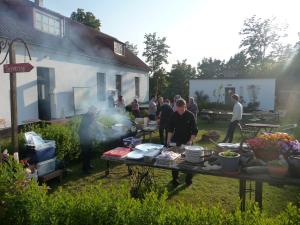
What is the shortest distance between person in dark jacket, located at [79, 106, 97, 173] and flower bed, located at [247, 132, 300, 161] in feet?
15.3

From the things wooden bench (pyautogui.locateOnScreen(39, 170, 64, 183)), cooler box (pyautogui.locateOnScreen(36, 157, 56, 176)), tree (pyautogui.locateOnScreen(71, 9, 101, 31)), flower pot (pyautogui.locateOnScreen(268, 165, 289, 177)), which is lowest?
wooden bench (pyautogui.locateOnScreen(39, 170, 64, 183))

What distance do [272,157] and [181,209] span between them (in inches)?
73.4

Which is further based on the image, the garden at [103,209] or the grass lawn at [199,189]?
the grass lawn at [199,189]

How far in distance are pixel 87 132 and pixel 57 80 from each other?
8010 millimetres

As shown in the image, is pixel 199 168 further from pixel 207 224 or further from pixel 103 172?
pixel 103 172

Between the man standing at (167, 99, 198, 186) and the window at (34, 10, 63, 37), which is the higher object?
the window at (34, 10, 63, 37)

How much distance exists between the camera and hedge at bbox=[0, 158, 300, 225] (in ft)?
7.55

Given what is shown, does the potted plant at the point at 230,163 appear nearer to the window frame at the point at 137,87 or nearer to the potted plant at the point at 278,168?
the potted plant at the point at 278,168

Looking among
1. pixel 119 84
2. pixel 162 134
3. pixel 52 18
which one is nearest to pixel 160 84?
pixel 119 84

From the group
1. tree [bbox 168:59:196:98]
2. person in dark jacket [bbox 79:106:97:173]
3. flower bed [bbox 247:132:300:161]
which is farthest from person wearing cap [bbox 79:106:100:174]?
tree [bbox 168:59:196:98]

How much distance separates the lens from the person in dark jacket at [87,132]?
24.4 ft

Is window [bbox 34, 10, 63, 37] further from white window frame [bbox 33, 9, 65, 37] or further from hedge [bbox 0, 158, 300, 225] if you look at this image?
hedge [bbox 0, 158, 300, 225]

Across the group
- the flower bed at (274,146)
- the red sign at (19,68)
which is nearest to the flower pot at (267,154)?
the flower bed at (274,146)

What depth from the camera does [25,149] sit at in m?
6.00
